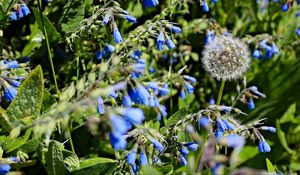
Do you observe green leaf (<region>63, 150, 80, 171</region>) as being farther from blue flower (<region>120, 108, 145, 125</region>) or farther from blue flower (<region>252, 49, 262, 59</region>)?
blue flower (<region>252, 49, 262, 59</region>)

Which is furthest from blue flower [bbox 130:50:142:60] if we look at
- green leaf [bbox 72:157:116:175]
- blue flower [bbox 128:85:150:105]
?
blue flower [bbox 128:85:150:105]

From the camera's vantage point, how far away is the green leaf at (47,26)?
3225 millimetres

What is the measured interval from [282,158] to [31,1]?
7.40 feet

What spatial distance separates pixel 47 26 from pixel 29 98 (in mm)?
638

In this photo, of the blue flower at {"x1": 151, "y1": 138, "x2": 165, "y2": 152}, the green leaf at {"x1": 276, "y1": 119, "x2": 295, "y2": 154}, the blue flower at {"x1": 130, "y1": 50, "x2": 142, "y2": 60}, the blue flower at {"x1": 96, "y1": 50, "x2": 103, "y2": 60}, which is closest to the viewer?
the blue flower at {"x1": 151, "y1": 138, "x2": 165, "y2": 152}

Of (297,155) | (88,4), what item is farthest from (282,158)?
(88,4)

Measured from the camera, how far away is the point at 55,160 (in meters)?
2.68

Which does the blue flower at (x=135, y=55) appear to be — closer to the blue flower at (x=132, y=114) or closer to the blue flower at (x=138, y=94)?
the blue flower at (x=138, y=94)

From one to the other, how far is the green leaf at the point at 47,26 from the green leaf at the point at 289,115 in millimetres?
2154

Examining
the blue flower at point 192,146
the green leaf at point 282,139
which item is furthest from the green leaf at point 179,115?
the green leaf at point 282,139

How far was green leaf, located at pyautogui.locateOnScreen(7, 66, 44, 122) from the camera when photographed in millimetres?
2760

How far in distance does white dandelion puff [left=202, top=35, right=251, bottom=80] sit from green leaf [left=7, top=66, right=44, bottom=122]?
3.55ft

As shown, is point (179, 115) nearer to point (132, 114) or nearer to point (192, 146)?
point (192, 146)

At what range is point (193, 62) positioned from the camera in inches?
200
